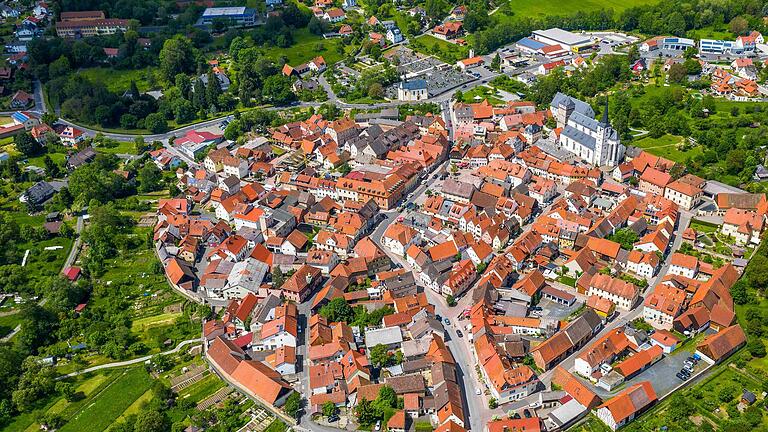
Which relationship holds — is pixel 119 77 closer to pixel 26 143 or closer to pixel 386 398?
pixel 26 143

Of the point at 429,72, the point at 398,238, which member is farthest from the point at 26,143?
the point at 429,72

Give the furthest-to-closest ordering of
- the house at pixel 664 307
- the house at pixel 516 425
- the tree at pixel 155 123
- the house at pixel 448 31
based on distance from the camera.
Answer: the house at pixel 448 31, the tree at pixel 155 123, the house at pixel 664 307, the house at pixel 516 425

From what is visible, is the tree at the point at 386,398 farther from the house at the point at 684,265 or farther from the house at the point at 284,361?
the house at the point at 684,265

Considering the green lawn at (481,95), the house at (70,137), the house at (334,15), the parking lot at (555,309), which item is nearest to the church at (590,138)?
the green lawn at (481,95)

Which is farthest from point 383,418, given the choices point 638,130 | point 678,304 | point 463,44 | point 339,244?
point 463,44

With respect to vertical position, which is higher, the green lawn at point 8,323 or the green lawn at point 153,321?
the green lawn at point 8,323

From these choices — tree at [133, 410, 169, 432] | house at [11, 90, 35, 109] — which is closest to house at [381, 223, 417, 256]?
tree at [133, 410, 169, 432]

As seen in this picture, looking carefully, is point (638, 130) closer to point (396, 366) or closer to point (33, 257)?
point (396, 366)
